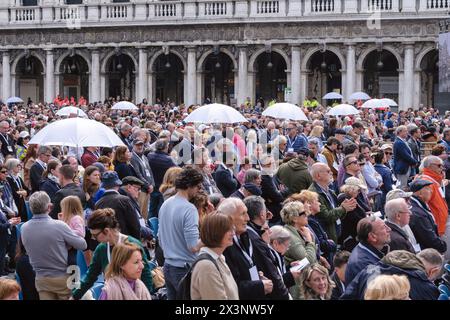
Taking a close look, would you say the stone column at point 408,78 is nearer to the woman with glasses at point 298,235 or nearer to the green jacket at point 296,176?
the green jacket at point 296,176

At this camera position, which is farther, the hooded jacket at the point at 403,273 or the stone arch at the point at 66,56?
the stone arch at the point at 66,56

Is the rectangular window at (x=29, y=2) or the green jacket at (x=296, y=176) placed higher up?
the rectangular window at (x=29, y=2)

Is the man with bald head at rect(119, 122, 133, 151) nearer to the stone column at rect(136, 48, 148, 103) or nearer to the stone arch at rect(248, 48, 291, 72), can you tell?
the stone arch at rect(248, 48, 291, 72)

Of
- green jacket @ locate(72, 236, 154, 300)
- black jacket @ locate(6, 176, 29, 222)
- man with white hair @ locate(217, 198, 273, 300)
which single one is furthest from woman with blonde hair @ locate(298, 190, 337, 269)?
black jacket @ locate(6, 176, 29, 222)

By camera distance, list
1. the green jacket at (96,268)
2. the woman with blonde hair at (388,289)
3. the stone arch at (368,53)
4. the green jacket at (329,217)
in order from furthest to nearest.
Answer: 1. the stone arch at (368,53)
2. the green jacket at (329,217)
3. the green jacket at (96,268)
4. the woman with blonde hair at (388,289)

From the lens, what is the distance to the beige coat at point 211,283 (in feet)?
23.4

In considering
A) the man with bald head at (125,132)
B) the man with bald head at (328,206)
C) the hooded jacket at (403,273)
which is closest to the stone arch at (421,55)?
the man with bald head at (125,132)

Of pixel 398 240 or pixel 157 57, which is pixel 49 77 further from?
pixel 398 240

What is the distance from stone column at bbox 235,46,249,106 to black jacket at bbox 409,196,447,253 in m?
30.5

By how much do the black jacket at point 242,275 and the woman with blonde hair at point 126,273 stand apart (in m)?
0.84

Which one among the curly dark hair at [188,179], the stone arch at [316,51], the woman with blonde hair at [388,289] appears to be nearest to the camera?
the woman with blonde hair at [388,289]

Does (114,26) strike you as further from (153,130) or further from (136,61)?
(153,130)

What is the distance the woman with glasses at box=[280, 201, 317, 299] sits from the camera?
9641 mm
